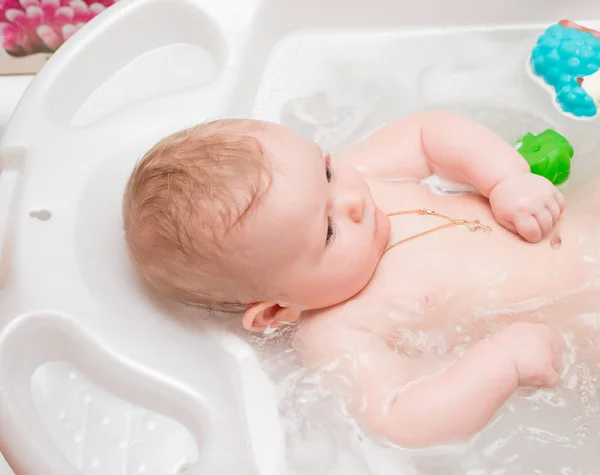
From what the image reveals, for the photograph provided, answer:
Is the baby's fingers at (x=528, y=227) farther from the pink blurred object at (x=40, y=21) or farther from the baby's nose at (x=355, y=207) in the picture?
the pink blurred object at (x=40, y=21)

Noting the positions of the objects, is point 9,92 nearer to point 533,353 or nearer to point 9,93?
point 9,93

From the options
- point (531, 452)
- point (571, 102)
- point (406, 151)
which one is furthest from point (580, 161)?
point (531, 452)

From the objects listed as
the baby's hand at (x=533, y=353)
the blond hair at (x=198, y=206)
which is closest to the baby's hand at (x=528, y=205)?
Answer: the baby's hand at (x=533, y=353)

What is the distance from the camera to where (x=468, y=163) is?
3.26 feet

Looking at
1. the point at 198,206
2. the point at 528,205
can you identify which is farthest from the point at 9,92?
the point at 528,205

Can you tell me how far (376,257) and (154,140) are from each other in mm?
394

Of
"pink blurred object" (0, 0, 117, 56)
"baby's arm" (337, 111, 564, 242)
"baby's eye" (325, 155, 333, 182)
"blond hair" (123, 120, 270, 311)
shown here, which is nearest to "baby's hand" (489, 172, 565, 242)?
"baby's arm" (337, 111, 564, 242)

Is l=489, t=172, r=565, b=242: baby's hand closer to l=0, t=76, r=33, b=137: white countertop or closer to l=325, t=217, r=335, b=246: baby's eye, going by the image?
l=325, t=217, r=335, b=246: baby's eye

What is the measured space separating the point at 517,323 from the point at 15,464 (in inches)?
24.7

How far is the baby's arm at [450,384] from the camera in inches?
32.9

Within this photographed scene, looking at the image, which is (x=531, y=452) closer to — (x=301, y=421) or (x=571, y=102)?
(x=301, y=421)

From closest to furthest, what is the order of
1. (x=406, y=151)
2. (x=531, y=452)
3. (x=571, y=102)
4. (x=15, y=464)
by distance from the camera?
(x=15, y=464) → (x=531, y=452) → (x=406, y=151) → (x=571, y=102)

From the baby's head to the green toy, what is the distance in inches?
10.7

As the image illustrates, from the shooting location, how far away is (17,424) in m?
0.79
